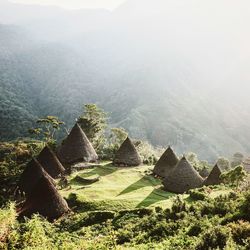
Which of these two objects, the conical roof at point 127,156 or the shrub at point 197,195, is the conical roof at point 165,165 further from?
the shrub at point 197,195

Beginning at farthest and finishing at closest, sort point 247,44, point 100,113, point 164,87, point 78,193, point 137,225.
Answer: point 247,44 → point 164,87 → point 100,113 → point 78,193 → point 137,225

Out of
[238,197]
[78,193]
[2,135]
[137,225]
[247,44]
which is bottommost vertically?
[2,135]

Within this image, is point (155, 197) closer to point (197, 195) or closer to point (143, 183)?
point (197, 195)

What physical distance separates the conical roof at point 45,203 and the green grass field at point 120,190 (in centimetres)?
243

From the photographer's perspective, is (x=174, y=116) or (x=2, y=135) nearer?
(x=2, y=135)

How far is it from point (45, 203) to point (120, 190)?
795 centimetres

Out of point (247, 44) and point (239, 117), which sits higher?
point (247, 44)

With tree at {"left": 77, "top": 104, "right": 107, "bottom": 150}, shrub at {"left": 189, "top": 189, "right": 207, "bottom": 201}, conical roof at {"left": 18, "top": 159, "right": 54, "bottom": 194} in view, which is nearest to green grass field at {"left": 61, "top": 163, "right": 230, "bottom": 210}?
shrub at {"left": 189, "top": 189, "right": 207, "bottom": 201}

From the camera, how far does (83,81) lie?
178625mm

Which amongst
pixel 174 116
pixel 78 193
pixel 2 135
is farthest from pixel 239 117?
pixel 78 193

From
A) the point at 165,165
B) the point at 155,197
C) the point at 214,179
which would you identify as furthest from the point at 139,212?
the point at 165,165

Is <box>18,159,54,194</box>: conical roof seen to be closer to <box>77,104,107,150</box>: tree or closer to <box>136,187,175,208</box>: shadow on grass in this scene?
<box>136,187,175,208</box>: shadow on grass

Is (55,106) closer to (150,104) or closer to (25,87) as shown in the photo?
(25,87)

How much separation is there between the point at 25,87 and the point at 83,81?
35.3 metres
